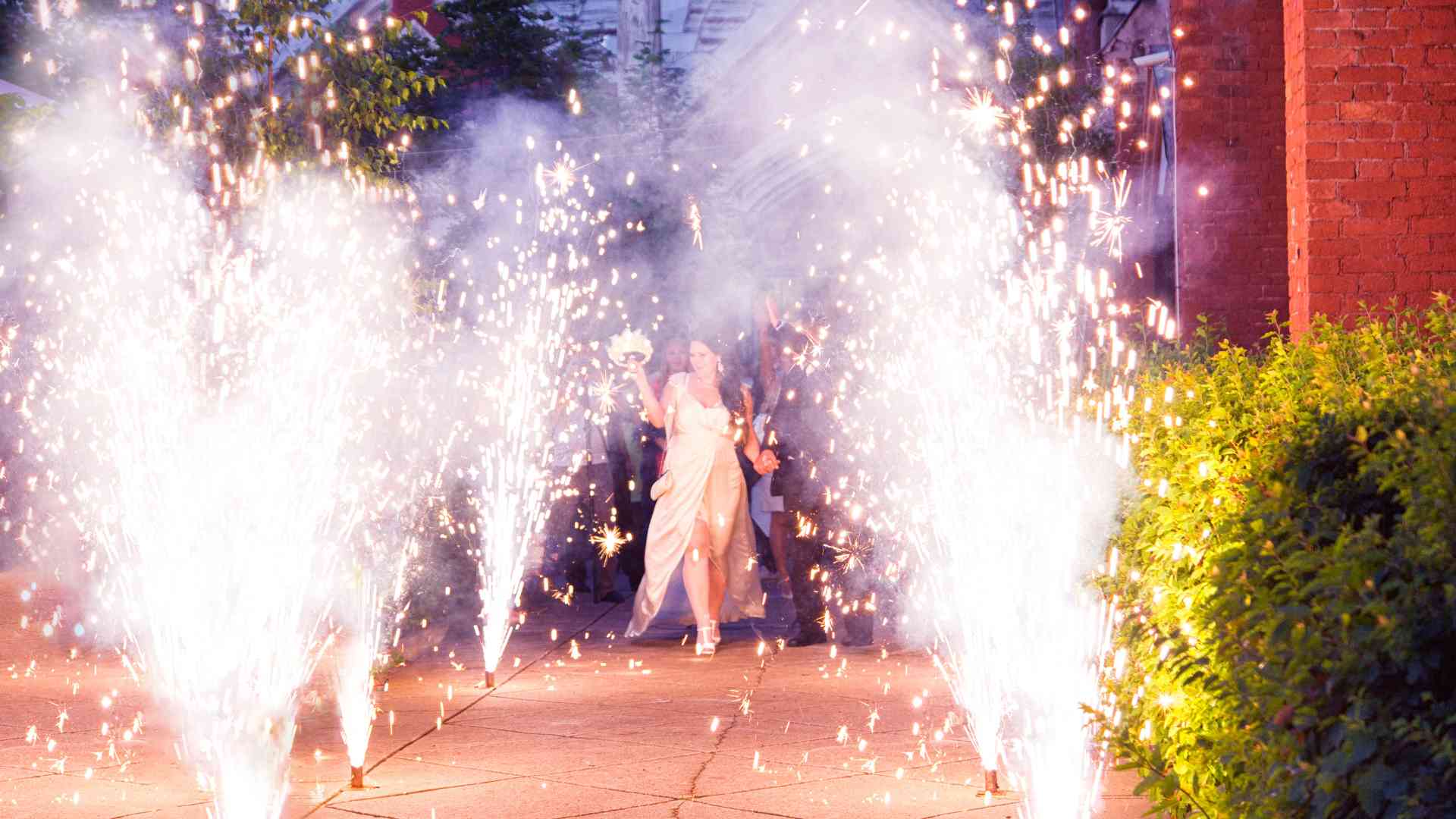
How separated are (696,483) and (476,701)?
2999mm

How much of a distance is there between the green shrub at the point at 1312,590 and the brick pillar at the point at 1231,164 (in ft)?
20.7

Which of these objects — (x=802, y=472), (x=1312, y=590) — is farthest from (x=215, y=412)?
(x=1312, y=590)

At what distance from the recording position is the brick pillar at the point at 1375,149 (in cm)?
852

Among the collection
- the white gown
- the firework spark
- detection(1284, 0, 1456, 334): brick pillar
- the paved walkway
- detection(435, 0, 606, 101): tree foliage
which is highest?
detection(435, 0, 606, 101): tree foliage

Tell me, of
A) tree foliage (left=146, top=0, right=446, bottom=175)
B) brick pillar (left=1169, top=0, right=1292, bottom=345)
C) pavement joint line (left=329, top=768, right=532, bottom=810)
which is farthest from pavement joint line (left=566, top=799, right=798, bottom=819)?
brick pillar (left=1169, top=0, right=1292, bottom=345)

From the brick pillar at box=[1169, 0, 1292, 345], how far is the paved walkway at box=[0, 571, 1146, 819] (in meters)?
3.31

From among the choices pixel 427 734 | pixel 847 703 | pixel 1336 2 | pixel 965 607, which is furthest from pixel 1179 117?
pixel 427 734

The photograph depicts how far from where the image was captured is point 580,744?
740cm

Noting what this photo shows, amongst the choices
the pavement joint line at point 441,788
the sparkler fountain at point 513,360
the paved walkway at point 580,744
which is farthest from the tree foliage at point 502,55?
the pavement joint line at point 441,788

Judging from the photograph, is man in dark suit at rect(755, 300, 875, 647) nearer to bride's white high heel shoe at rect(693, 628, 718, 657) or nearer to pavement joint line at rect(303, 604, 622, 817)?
bride's white high heel shoe at rect(693, 628, 718, 657)

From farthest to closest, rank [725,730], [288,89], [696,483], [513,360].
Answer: [513,360] < [696,483] < [288,89] < [725,730]

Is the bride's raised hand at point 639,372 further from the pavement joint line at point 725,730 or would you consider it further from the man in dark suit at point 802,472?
the pavement joint line at point 725,730

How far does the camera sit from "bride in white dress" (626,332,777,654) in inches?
438

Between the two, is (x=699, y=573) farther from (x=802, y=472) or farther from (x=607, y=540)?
(x=607, y=540)
